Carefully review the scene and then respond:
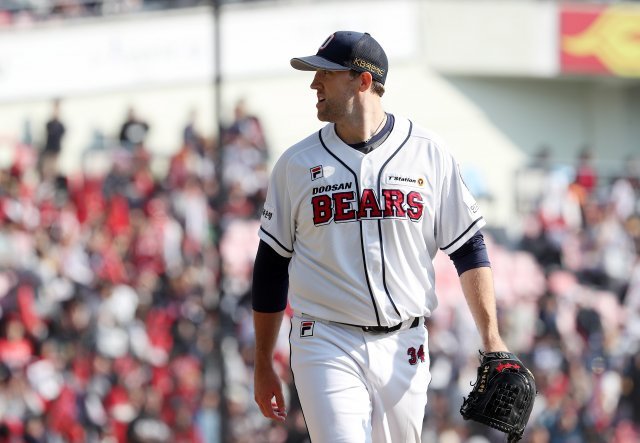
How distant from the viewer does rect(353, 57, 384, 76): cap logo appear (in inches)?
203

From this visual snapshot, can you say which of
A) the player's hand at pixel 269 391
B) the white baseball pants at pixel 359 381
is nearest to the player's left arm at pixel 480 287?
the white baseball pants at pixel 359 381

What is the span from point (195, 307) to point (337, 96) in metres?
9.40

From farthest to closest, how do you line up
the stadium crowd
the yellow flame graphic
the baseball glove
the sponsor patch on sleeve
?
the yellow flame graphic → the stadium crowd → the sponsor patch on sleeve → the baseball glove

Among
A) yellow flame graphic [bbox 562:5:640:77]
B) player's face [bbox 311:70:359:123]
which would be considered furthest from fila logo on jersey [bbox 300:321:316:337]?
yellow flame graphic [bbox 562:5:640:77]

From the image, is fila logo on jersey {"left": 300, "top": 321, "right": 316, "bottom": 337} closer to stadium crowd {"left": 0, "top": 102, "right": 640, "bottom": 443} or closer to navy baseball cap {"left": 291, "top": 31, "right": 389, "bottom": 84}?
navy baseball cap {"left": 291, "top": 31, "right": 389, "bottom": 84}

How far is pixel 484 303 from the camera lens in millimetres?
5176

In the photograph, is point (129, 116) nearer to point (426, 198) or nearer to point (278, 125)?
point (278, 125)

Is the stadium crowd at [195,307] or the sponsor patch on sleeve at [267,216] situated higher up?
the sponsor patch on sleeve at [267,216]

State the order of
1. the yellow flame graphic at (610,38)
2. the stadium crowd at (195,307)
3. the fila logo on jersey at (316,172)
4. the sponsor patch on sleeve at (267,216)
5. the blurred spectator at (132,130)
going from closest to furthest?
the fila logo on jersey at (316,172) → the sponsor patch on sleeve at (267,216) → the stadium crowd at (195,307) → the blurred spectator at (132,130) → the yellow flame graphic at (610,38)

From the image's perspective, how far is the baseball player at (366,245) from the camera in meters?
5.15

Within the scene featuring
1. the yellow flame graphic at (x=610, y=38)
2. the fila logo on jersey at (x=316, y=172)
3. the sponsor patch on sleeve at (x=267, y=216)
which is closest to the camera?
the fila logo on jersey at (x=316, y=172)

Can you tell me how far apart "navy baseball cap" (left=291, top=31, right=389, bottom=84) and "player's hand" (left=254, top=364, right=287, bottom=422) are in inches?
49.2

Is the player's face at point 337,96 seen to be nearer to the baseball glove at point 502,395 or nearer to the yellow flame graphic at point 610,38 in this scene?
the baseball glove at point 502,395

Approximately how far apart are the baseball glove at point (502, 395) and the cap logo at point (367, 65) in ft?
3.91
